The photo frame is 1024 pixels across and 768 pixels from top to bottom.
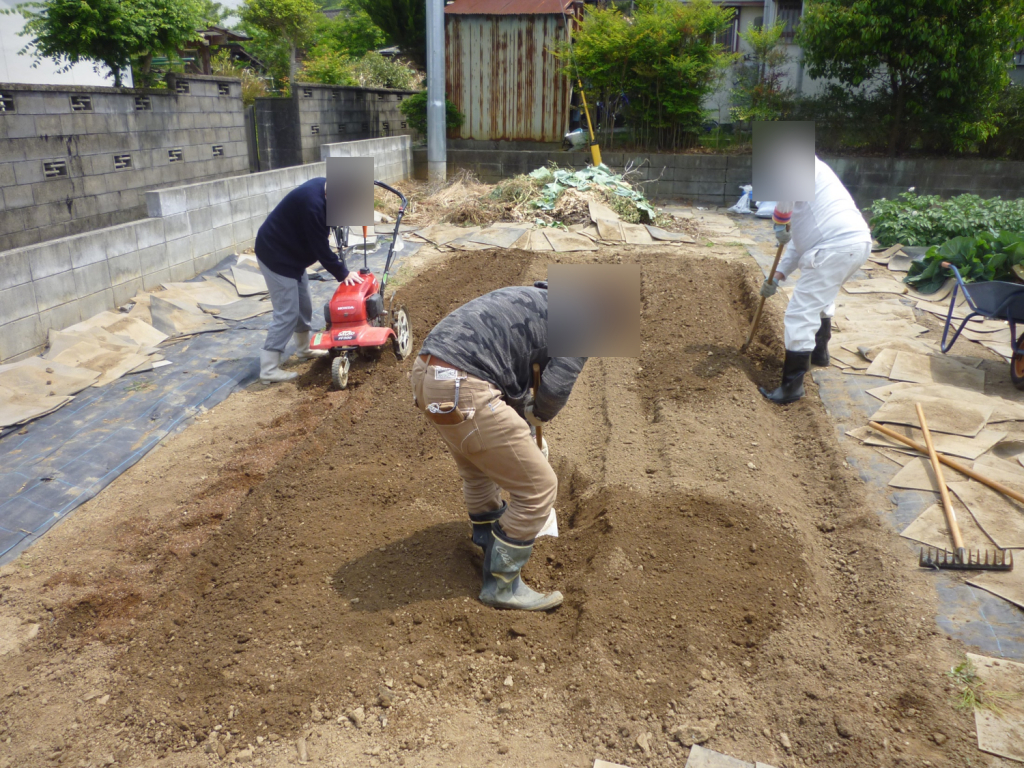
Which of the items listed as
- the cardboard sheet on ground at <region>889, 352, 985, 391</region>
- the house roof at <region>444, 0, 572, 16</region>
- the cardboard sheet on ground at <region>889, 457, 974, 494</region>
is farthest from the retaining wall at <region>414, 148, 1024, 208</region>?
the cardboard sheet on ground at <region>889, 457, 974, 494</region>

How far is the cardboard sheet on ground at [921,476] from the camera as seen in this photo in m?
4.35

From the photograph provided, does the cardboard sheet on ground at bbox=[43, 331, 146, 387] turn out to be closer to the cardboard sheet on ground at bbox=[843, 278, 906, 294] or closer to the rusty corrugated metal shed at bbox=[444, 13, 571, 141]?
the cardboard sheet on ground at bbox=[843, 278, 906, 294]

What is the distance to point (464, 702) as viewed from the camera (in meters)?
2.92

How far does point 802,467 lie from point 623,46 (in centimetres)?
1094

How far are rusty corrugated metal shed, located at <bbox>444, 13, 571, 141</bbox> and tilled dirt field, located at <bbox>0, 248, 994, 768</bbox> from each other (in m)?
11.0

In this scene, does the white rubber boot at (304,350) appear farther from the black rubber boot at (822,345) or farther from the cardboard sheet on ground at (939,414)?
the cardboard sheet on ground at (939,414)

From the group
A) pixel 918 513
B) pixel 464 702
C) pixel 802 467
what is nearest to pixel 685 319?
pixel 802 467

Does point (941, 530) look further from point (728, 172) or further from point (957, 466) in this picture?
point (728, 172)

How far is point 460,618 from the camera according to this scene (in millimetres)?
3314

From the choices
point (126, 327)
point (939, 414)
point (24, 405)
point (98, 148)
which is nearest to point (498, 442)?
point (939, 414)

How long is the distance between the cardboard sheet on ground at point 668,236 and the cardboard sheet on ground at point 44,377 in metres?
7.64

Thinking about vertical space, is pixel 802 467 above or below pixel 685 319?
below

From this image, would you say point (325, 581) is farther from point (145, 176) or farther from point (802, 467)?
point (145, 176)

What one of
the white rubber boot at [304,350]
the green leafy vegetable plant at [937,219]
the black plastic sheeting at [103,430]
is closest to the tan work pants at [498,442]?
the black plastic sheeting at [103,430]
